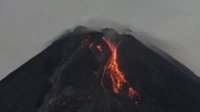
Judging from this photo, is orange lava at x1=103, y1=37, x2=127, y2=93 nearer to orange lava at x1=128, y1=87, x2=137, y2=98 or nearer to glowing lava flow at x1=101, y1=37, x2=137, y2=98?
glowing lava flow at x1=101, y1=37, x2=137, y2=98

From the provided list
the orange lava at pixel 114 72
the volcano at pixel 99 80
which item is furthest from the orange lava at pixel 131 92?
the orange lava at pixel 114 72

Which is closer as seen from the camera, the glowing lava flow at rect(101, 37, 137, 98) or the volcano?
the volcano

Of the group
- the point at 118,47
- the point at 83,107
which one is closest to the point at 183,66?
the point at 118,47

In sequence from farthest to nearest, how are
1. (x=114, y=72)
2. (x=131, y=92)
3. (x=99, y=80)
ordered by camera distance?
(x=114, y=72), (x=99, y=80), (x=131, y=92)

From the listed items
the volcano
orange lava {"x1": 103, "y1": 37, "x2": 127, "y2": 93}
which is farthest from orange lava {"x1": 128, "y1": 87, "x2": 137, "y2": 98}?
orange lava {"x1": 103, "y1": 37, "x2": 127, "y2": 93}

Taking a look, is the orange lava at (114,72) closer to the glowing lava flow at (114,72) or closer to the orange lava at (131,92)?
the glowing lava flow at (114,72)

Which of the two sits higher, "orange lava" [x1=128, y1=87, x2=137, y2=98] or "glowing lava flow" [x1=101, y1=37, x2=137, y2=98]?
"glowing lava flow" [x1=101, y1=37, x2=137, y2=98]

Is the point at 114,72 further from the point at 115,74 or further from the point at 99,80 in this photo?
the point at 99,80

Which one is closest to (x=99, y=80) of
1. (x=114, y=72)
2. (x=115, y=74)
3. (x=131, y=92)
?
(x=115, y=74)

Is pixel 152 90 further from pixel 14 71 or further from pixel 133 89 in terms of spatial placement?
pixel 14 71
